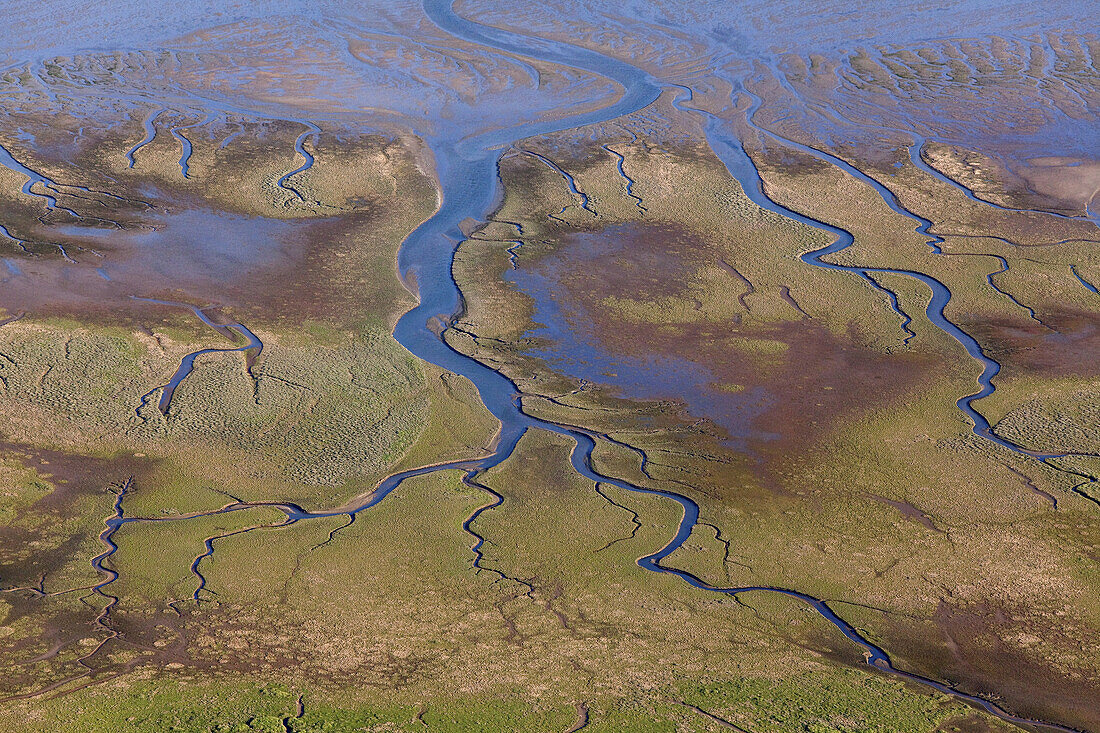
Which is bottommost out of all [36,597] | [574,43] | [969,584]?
[36,597]

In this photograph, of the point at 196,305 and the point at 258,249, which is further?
the point at 258,249

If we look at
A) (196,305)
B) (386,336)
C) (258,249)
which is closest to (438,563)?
(386,336)

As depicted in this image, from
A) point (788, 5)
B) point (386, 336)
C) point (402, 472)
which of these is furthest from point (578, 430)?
point (788, 5)

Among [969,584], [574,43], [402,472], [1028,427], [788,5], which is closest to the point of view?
[969,584]

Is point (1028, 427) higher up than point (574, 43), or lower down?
lower down

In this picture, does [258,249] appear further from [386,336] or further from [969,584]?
[969,584]

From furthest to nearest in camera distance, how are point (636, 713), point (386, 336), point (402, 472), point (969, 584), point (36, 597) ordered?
point (386, 336)
point (402, 472)
point (969, 584)
point (36, 597)
point (636, 713)

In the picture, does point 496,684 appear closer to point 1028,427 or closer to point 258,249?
point 1028,427
